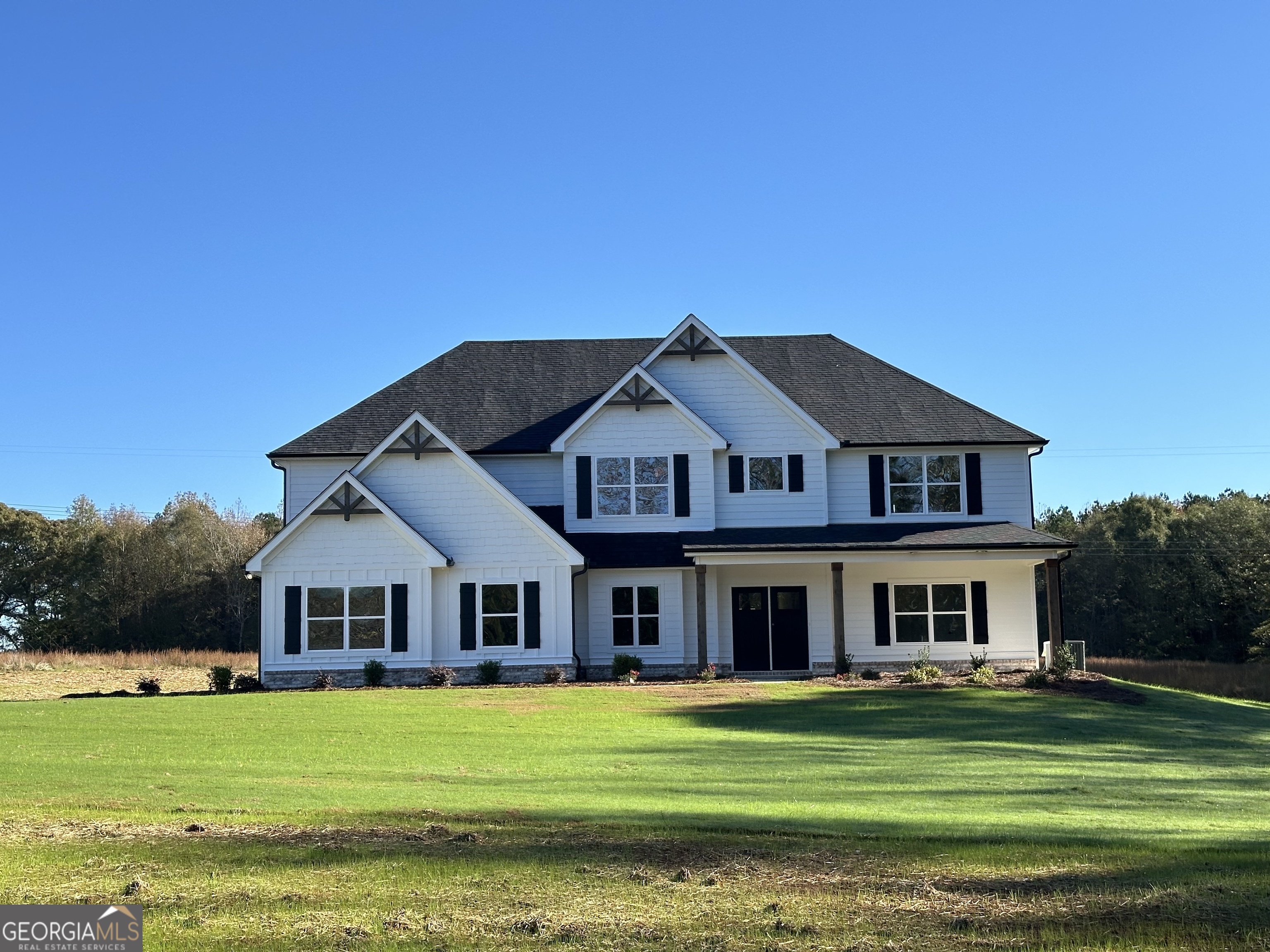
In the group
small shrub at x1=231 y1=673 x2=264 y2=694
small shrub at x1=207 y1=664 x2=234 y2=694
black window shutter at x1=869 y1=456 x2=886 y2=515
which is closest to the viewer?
small shrub at x1=207 y1=664 x2=234 y2=694

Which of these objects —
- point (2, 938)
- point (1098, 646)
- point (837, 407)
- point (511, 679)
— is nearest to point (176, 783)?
point (2, 938)

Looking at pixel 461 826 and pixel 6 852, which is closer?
pixel 6 852

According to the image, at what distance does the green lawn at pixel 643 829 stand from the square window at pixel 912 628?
10884mm

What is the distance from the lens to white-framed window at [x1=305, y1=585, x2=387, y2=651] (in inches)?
1198

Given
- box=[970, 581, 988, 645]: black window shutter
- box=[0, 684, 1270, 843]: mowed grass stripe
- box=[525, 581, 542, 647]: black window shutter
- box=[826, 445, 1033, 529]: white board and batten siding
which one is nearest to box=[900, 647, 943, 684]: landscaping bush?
box=[0, 684, 1270, 843]: mowed grass stripe

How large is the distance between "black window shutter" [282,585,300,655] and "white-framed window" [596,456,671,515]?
26.6 ft

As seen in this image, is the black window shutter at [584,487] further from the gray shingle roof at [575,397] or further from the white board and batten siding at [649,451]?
the gray shingle roof at [575,397]

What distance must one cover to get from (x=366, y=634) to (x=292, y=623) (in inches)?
72.0

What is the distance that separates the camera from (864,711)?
23.0m

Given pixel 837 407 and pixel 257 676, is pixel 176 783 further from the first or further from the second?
pixel 837 407

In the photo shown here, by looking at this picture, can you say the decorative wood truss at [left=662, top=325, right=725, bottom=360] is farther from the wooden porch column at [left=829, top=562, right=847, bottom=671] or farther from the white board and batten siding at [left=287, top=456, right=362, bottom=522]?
the white board and batten siding at [left=287, top=456, right=362, bottom=522]

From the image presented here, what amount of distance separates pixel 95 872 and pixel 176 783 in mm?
5330

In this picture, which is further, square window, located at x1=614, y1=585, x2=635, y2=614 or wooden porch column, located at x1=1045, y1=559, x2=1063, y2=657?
square window, located at x1=614, y1=585, x2=635, y2=614

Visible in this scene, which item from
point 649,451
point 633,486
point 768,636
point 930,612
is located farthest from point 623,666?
point 930,612
